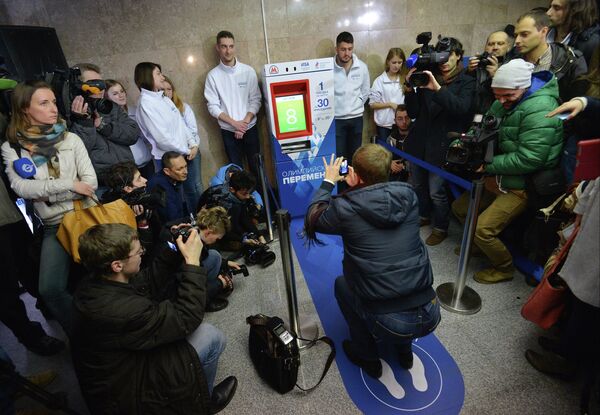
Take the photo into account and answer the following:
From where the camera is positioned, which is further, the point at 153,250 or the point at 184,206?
the point at 184,206

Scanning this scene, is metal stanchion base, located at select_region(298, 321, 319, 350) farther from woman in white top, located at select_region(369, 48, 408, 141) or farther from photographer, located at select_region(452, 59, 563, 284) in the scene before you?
woman in white top, located at select_region(369, 48, 408, 141)

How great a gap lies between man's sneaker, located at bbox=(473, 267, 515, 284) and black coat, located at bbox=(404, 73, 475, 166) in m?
0.97

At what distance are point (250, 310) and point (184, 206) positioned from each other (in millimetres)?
1071

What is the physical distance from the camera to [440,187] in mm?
3010

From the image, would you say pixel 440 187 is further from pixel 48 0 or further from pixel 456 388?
pixel 48 0

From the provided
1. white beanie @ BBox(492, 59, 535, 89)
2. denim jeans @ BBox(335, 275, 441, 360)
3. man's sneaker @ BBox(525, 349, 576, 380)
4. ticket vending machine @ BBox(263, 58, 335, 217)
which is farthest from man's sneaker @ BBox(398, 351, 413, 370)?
ticket vending machine @ BBox(263, 58, 335, 217)

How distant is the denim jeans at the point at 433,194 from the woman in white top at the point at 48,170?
274 centimetres

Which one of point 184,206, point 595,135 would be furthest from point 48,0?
point 595,135

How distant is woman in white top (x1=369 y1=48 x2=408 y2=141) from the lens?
3783 millimetres

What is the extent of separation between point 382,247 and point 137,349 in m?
1.12

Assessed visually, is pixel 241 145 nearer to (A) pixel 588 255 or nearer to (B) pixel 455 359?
(B) pixel 455 359

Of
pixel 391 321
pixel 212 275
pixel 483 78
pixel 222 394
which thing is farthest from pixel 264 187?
pixel 483 78

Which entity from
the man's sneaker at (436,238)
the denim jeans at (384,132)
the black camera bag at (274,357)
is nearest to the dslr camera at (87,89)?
the black camera bag at (274,357)

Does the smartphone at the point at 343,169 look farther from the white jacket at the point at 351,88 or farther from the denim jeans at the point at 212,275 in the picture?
the white jacket at the point at 351,88
